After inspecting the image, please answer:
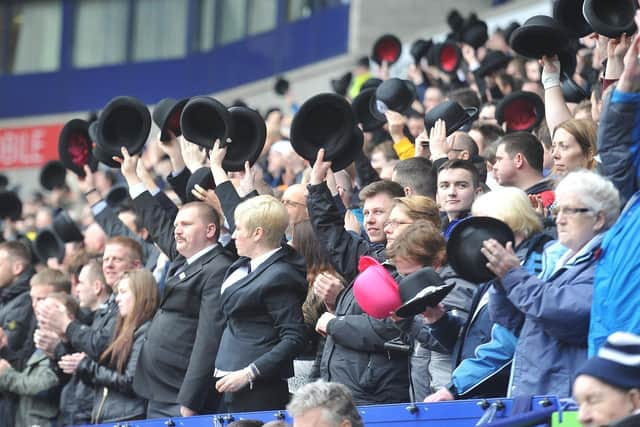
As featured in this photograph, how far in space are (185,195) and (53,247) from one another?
2888 mm

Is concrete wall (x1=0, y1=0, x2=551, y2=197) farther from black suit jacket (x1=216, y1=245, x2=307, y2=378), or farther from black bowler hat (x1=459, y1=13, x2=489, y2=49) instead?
black suit jacket (x1=216, y1=245, x2=307, y2=378)

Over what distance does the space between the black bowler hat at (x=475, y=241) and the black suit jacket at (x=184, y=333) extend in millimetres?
2187

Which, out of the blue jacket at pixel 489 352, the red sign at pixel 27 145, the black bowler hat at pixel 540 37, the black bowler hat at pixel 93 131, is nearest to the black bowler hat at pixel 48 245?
the black bowler hat at pixel 93 131

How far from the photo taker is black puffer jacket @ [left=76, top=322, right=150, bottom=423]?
7398 millimetres

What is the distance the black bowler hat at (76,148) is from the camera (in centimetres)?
870

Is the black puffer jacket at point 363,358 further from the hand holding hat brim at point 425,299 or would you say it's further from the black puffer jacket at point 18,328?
the black puffer jacket at point 18,328

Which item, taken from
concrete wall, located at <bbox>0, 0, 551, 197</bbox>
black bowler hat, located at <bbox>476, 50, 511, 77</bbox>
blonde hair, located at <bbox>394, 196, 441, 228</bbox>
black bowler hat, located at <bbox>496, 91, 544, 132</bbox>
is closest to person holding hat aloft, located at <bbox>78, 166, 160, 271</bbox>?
black bowler hat, located at <bbox>496, 91, 544, 132</bbox>

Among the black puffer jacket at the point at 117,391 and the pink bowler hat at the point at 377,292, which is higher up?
the pink bowler hat at the point at 377,292

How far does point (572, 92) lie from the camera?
319 inches

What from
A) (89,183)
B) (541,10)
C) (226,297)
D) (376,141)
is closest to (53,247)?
(89,183)

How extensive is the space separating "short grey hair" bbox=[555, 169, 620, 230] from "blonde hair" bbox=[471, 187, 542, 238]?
1.63 ft

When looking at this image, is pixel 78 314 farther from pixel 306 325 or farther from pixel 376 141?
pixel 376 141

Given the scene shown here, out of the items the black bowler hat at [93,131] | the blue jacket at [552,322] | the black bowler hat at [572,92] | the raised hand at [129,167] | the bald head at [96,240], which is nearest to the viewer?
the blue jacket at [552,322]

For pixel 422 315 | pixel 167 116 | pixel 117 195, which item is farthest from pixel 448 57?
pixel 422 315
